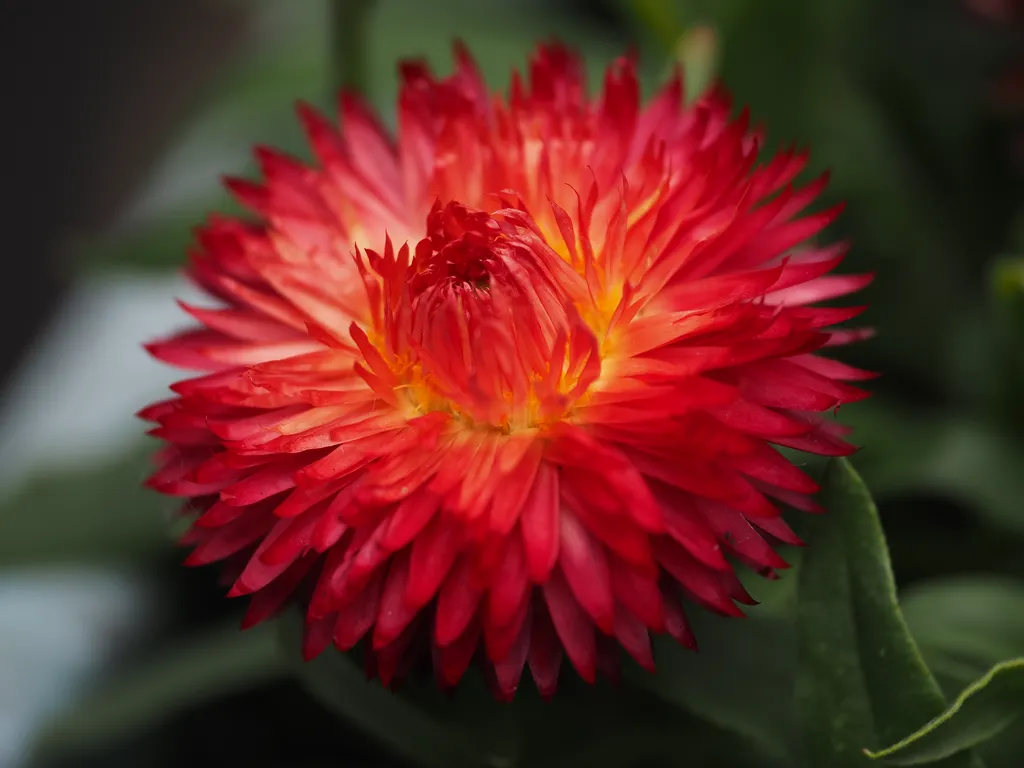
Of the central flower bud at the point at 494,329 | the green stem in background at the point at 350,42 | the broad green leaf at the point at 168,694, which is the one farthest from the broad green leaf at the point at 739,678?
the green stem in background at the point at 350,42

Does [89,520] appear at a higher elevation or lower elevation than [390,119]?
lower

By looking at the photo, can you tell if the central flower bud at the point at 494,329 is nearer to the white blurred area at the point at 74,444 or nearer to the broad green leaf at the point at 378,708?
the broad green leaf at the point at 378,708

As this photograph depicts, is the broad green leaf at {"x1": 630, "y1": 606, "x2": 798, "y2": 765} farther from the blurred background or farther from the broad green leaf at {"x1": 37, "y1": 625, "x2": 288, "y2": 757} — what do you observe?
the broad green leaf at {"x1": 37, "y1": 625, "x2": 288, "y2": 757}

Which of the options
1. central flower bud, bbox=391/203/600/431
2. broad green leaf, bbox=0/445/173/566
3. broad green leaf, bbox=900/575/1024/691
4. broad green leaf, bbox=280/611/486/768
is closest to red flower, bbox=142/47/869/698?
central flower bud, bbox=391/203/600/431

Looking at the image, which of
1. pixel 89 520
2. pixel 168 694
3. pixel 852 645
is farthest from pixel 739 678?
pixel 89 520

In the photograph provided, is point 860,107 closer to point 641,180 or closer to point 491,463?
point 641,180

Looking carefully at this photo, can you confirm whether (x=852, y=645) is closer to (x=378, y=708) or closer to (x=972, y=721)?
(x=972, y=721)
